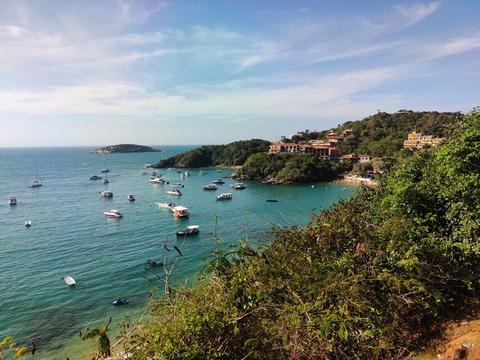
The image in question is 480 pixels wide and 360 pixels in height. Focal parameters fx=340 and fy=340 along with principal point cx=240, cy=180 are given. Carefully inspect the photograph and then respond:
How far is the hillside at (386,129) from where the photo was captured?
82875 millimetres

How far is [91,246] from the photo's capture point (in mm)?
28312

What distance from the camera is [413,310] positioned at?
21.3ft

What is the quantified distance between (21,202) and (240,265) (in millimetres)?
53059

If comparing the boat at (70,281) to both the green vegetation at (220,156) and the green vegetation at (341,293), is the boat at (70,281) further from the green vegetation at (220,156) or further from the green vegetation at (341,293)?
the green vegetation at (220,156)

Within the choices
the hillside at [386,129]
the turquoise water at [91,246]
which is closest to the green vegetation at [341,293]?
the turquoise water at [91,246]

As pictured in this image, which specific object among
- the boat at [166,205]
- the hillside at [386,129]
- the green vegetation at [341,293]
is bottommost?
the boat at [166,205]

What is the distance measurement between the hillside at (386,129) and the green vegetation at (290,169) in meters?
13.9

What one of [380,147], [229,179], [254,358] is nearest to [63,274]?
[254,358]

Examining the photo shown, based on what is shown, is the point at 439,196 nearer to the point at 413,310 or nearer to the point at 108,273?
the point at 413,310

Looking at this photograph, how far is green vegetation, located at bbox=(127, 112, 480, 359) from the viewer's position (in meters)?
5.28

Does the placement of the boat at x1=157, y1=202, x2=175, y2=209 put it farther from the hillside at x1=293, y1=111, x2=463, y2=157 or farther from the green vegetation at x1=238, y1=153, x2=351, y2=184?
the hillside at x1=293, y1=111, x2=463, y2=157

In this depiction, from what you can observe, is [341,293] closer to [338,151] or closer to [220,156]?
[338,151]

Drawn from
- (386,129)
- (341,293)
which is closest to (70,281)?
(341,293)

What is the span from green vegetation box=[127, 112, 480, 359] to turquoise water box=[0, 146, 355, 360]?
245 centimetres
